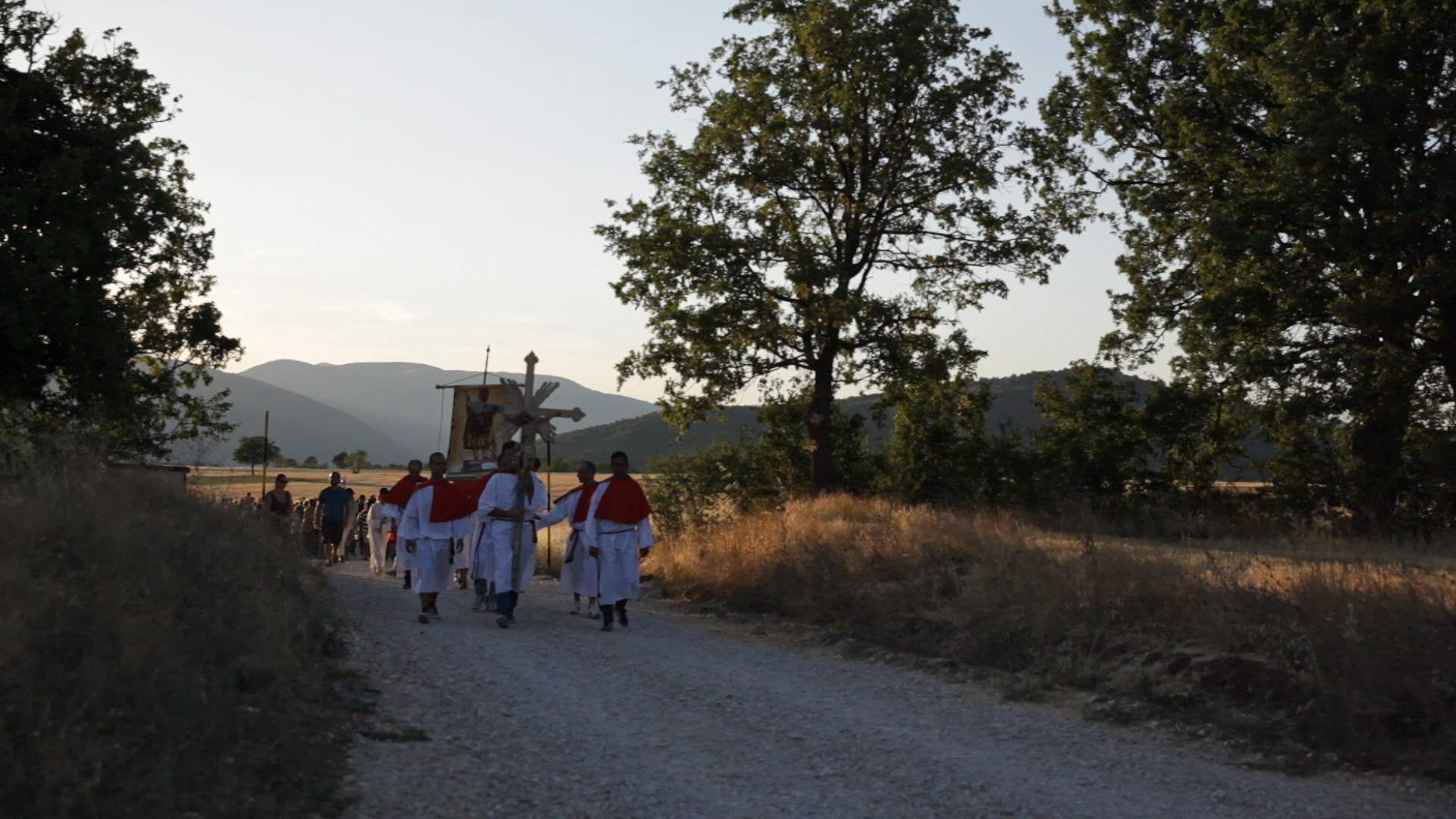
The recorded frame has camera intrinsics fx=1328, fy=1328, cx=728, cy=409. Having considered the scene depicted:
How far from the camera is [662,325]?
26625mm

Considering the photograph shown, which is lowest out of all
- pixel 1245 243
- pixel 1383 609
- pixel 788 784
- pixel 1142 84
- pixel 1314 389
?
pixel 788 784

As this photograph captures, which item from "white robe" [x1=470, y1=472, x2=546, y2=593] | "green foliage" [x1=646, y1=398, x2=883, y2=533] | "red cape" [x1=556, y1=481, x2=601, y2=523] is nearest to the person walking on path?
"white robe" [x1=470, y1=472, x2=546, y2=593]

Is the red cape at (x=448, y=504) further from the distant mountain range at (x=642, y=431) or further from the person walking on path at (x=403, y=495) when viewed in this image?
the distant mountain range at (x=642, y=431)

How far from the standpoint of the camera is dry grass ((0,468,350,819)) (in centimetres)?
545

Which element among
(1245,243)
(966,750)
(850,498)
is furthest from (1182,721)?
(1245,243)

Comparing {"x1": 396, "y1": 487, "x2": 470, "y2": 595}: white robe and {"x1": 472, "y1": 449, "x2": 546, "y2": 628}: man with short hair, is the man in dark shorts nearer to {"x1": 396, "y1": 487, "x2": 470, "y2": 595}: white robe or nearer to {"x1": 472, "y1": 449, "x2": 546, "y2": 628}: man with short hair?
{"x1": 396, "y1": 487, "x2": 470, "y2": 595}: white robe

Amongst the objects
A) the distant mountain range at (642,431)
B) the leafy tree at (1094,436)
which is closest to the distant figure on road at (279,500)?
the leafy tree at (1094,436)

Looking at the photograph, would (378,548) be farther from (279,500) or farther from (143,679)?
(143,679)

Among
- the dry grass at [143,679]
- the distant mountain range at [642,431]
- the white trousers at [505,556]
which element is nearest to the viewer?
the dry grass at [143,679]

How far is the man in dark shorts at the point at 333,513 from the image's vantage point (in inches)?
1041

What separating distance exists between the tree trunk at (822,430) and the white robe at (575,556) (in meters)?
11.8

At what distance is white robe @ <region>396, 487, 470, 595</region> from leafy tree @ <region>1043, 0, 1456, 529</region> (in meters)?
14.2

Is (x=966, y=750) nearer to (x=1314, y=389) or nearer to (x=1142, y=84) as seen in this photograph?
(x=1314, y=389)

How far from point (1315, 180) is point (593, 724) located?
18177 millimetres
